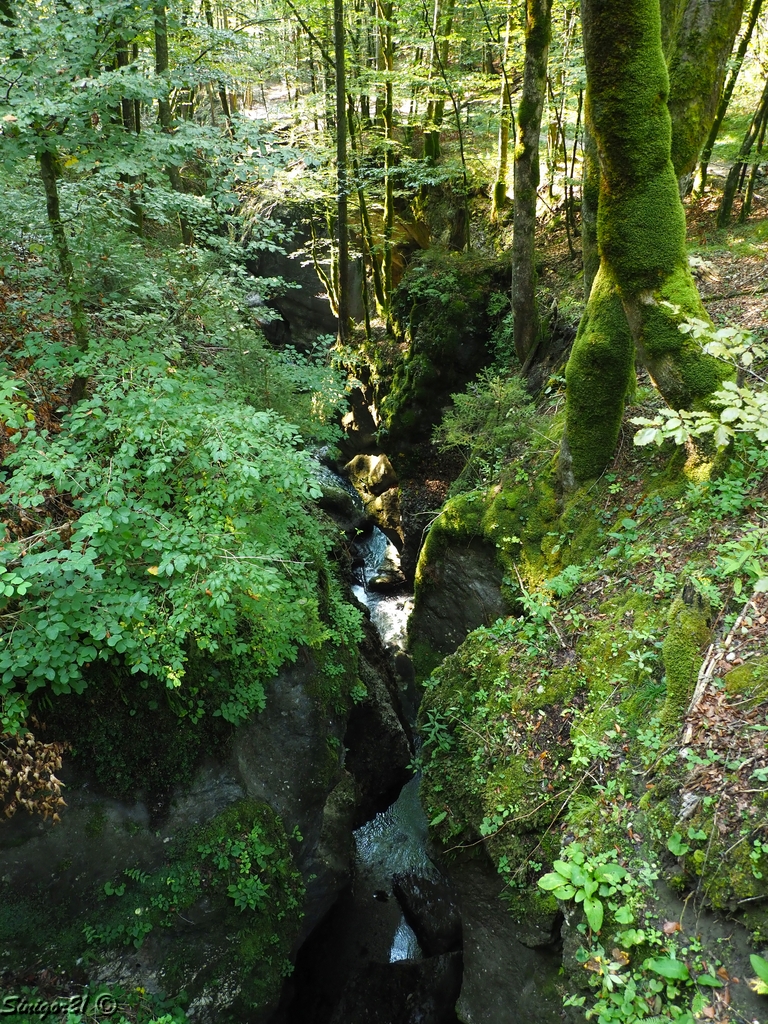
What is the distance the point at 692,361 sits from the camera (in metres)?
5.34

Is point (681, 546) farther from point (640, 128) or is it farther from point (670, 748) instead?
point (640, 128)

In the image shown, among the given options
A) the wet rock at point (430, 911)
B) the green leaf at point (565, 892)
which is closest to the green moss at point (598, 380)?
the green leaf at point (565, 892)

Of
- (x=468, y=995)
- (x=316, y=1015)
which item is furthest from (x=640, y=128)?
(x=316, y=1015)

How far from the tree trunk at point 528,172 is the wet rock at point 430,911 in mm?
8471

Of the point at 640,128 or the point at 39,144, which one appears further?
the point at 640,128

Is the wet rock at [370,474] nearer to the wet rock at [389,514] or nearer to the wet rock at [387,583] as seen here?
the wet rock at [389,514]

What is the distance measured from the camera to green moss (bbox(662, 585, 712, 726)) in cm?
388

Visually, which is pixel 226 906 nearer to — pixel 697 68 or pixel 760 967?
pixel 760 967

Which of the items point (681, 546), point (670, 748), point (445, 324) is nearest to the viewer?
point (670, 748)

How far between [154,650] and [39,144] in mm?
3813

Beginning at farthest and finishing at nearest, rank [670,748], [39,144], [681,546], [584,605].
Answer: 1. [584,605]
2. [681,546]
3. [39,144]
4. [670,748]

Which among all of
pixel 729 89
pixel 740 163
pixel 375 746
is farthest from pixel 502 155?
pixel 375 746

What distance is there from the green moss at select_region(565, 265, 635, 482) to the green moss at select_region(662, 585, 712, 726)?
2648 millimetres

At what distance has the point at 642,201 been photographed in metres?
5.46
